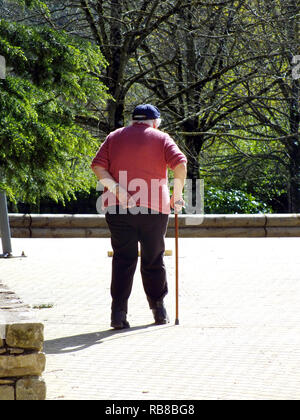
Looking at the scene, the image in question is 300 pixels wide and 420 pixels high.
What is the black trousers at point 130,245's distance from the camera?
6918mm

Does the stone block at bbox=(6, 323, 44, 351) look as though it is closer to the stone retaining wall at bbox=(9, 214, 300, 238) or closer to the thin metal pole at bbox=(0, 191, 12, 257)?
the thin metal pole at bbox=(0, 191, 12, 257)

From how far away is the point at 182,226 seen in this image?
1641cm

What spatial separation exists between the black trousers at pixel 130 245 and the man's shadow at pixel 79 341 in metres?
0.21

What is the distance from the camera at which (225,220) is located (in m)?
16.5

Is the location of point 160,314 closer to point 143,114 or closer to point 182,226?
point 143,114

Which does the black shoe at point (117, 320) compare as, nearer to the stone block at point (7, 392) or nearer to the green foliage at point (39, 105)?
the stone block at point (7, 392)

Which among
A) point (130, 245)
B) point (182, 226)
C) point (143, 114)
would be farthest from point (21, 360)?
point (182, 226)

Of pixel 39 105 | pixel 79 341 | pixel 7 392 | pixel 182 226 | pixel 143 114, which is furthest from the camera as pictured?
pixel 182 226

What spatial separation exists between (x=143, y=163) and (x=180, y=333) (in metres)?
1.31

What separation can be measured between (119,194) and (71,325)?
1.15m

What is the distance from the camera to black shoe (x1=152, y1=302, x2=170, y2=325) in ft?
23.2
